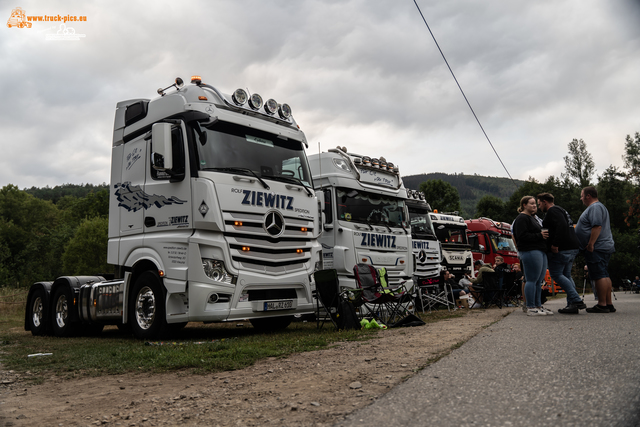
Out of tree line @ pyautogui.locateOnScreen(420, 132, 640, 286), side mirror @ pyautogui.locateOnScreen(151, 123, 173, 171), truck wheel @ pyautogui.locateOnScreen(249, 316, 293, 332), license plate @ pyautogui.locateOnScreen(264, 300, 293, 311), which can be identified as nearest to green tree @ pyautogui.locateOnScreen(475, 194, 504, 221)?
tree line @ pyautogui.locateOnScreen(420, 132, 640, 286)

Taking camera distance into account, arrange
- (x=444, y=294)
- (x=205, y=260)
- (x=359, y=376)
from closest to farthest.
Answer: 1. (x=359, y=376)
2. (x=205, y=260)
3. (x=444, y=294)

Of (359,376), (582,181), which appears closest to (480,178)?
(582,181)

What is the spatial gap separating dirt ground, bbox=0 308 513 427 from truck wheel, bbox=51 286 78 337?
4205 mm

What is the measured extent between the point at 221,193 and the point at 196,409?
406 centimetres

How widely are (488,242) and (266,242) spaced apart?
14.4 metres

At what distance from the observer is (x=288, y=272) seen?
7660 mm

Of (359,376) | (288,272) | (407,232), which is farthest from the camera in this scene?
(407,232)

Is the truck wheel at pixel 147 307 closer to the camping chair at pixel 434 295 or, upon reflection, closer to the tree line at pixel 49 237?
the camping chair at pixel 434 295

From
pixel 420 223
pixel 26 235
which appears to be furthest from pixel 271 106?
pixel 26 235

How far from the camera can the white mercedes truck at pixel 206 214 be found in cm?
689

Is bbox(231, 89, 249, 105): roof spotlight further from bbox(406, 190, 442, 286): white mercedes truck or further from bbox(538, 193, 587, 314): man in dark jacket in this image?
bbox(406, 190, 442, 286): white mercedes truck

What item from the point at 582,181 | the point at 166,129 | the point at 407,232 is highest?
the point at 582,181

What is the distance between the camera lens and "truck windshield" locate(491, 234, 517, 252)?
64.8 ft

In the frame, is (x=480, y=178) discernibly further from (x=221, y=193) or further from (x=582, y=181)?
(x=221, y=193)
